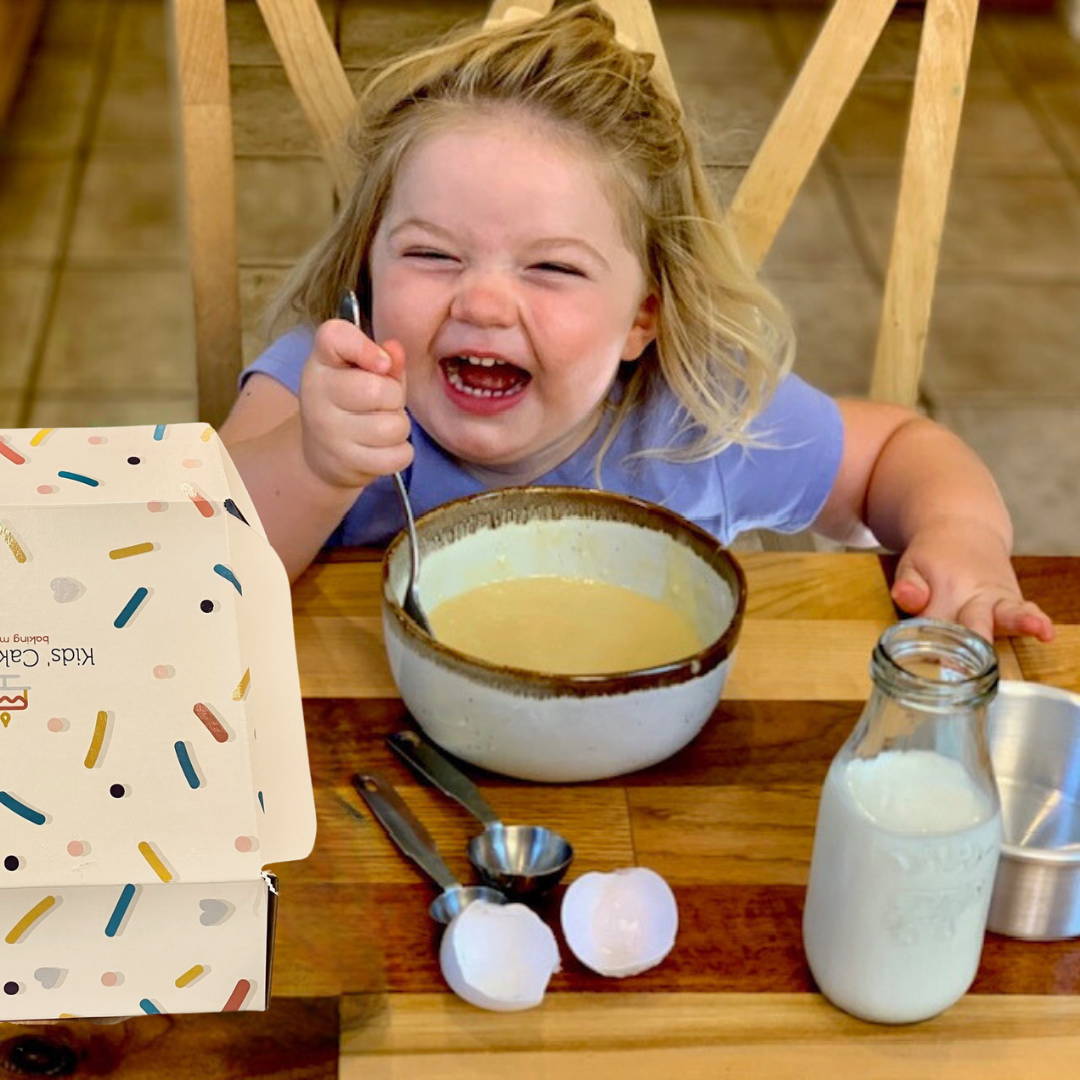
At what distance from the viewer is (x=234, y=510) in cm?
62

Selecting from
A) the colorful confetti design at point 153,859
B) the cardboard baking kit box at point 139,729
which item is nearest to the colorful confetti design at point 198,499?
the cardboard baking kit box at point 139,729

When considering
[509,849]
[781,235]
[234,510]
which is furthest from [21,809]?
[781,235]

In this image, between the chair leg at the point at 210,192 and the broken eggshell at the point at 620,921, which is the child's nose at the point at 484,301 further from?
the broken eggshell at the point at 620,921

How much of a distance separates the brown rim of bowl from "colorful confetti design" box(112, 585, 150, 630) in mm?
235

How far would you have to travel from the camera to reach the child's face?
1115 mm

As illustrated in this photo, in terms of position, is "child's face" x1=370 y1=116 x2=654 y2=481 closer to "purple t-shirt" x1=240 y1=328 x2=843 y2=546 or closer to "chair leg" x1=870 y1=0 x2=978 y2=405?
"purple t-shirt" x1=240 y1=328 x2=843 y2=546

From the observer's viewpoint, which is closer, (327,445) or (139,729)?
(139,729)

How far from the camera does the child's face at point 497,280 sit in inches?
43.9

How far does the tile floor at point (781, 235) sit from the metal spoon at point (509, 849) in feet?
4.57

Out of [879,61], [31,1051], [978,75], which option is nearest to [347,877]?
[31,1051]

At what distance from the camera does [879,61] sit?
1.44m

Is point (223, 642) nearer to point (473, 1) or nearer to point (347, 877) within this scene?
point (347, 877)

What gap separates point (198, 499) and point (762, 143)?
868 mm

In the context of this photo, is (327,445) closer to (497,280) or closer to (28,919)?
(497,280)
